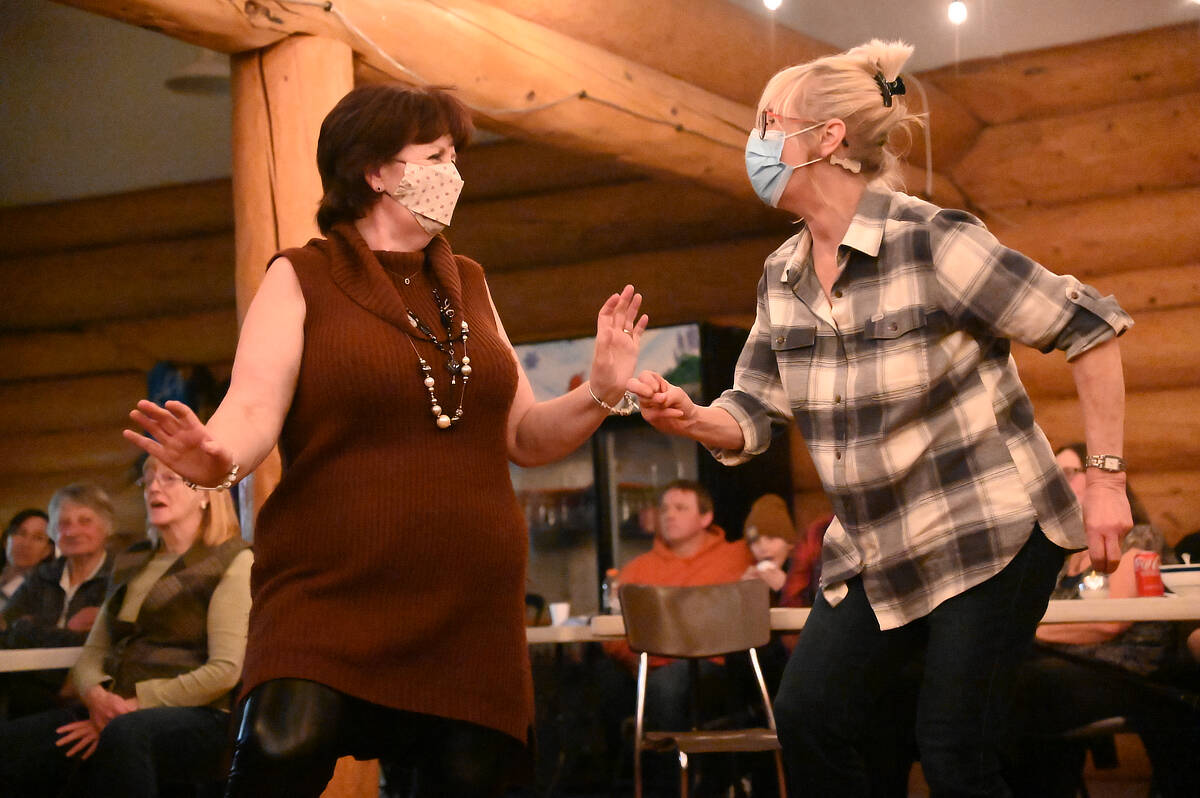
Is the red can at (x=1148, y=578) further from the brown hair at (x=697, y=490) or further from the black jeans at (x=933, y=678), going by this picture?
A: the black jeans at (x=933, y=678)

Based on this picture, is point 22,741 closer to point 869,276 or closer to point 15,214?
point 869,276

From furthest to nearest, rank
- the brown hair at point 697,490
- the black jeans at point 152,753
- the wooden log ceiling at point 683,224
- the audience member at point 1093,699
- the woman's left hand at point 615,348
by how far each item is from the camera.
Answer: the brown hair at point 697,490 → the wooden log ceiling at point 683,224 → the audience member at point 1093,699 → the black jeans at point 152,753 → the woman's left hand at point 615,348

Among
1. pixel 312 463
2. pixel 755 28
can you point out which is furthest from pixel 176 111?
pixel 312 463

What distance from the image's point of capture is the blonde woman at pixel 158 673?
3732 millimetres

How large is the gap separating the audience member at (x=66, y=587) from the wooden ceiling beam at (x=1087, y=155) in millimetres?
5085

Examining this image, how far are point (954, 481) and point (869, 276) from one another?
0.40 m

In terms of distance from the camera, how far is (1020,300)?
6.99ft

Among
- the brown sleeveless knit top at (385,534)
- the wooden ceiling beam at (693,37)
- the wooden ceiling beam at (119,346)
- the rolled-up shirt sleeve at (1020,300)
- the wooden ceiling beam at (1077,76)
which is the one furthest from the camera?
the wooden ceiling beam at (119,346)

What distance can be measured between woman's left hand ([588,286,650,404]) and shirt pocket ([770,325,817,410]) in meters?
0.29

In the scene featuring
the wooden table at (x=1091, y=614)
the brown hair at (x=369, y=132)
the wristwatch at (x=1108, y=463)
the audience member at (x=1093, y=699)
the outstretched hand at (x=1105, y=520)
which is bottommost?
the audience member at (x=1093, y=699)

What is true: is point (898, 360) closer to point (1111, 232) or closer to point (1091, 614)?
point (1091, 614)

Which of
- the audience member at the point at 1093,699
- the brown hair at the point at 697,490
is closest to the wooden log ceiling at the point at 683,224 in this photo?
the brown hair at the point at 697,490

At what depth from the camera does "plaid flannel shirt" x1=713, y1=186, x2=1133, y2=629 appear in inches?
83.6

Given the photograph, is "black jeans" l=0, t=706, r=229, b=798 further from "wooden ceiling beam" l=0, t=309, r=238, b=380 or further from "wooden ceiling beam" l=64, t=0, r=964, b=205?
"wooden ceiling beam" l=0, t=309, r=238, b=380
